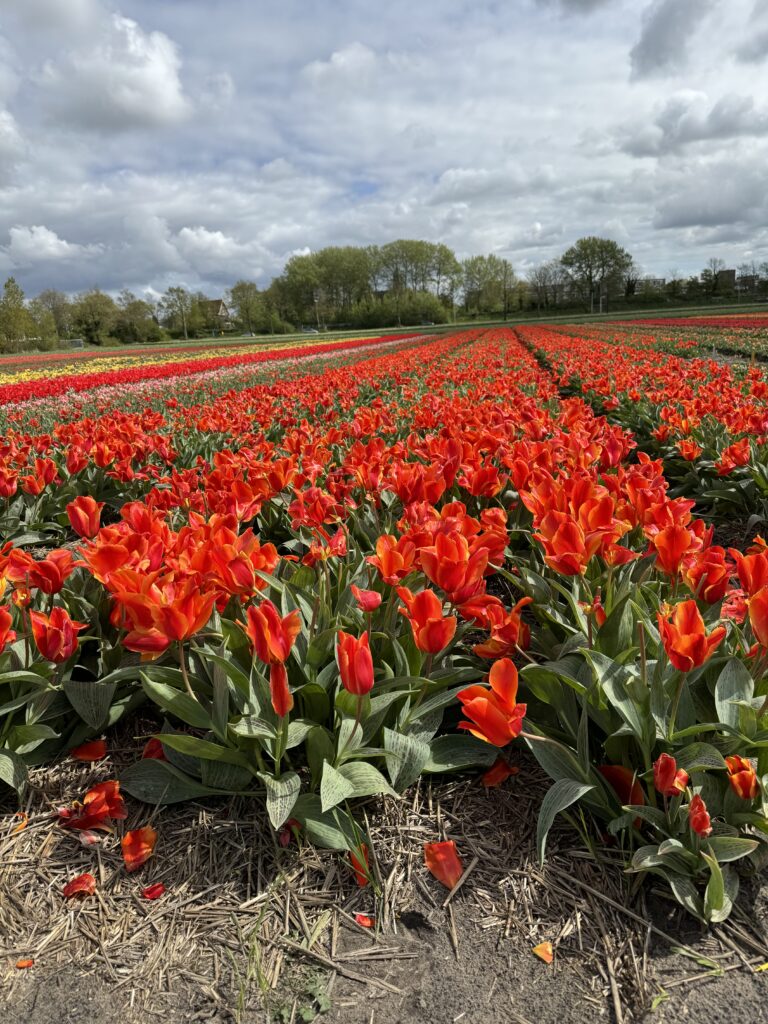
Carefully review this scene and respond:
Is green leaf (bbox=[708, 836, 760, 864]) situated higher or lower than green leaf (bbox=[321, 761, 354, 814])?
lower

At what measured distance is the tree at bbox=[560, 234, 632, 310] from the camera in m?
81.6

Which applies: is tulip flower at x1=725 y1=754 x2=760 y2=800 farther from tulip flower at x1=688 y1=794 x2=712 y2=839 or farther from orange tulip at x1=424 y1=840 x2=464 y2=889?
orange tulip at x1=424 y1=840 x2=464 y2=889

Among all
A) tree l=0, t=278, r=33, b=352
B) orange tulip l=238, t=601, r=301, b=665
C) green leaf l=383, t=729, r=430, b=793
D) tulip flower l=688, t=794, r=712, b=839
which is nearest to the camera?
tulip flower l=688, t=794, r=712, b=839

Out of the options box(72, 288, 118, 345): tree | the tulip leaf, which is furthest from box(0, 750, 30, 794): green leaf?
box(72, 288, 118, 345): tree

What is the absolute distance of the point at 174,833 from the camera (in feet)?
5.65

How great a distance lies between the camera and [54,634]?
172cm

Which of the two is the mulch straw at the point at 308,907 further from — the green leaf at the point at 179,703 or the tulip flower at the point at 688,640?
the tulip flower at the point at 688,640

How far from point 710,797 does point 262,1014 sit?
1.18m

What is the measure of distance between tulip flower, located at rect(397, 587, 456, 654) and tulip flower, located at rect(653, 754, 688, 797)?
563 millimetres

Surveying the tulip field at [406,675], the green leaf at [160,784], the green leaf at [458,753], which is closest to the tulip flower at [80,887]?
the tulip field at [406,675]

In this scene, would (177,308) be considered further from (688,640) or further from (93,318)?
(688,640)

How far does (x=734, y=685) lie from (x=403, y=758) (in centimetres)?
95

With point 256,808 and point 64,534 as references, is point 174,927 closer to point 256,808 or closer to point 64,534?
point 256,808

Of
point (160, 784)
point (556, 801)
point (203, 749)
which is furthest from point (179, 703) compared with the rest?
point (556, 801)
